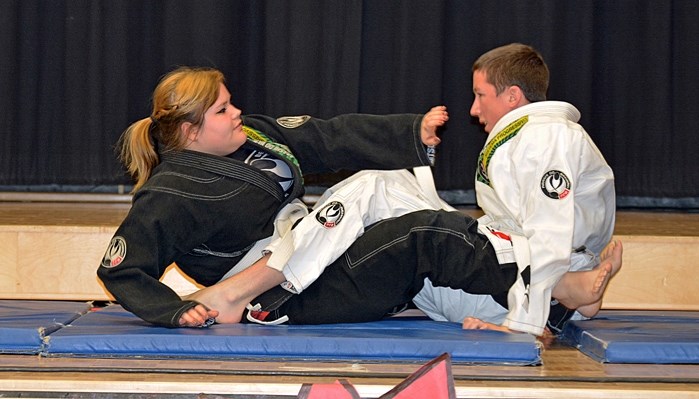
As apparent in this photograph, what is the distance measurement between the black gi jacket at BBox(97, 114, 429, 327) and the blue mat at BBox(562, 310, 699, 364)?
0.65m

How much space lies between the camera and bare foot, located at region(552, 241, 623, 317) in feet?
7.46

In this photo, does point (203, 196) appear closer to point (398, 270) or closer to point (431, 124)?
point (398, 270)

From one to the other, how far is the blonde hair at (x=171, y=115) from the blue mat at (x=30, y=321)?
391mm

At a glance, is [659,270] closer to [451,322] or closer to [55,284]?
[451,322]

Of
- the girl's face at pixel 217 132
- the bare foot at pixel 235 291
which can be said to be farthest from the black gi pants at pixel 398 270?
the girl's face at pixel 217 132

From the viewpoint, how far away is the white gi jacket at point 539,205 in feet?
7.48

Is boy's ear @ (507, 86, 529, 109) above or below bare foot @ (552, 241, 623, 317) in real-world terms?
above

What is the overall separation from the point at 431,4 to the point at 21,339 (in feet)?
9.26

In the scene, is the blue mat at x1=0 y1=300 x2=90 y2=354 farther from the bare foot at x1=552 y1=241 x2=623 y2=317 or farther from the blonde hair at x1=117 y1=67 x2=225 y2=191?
the bare foot at x1=552 y1=241 x2=623 y2=317

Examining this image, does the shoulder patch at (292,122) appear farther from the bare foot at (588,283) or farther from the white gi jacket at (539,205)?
the bare foot at (588,283)

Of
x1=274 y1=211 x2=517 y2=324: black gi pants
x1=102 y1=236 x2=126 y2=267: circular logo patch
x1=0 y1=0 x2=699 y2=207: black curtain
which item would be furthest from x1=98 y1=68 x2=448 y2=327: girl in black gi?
x1=0 y1=0 x2=699 y2=207: black curtain

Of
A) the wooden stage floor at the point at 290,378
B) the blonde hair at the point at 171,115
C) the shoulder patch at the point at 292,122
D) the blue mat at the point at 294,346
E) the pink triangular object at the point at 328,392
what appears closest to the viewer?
the pink triangular object at the point at 328,392

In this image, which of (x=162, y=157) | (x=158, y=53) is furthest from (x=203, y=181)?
(x=158, y=53)

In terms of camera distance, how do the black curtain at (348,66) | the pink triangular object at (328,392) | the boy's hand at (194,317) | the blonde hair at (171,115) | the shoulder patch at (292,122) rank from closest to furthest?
the pink triangular object at (328,392), the boy's hand at (194,317), the blonde hair at (171,115), the shoulder patch at (292,122), the black curtain at (348,66)
